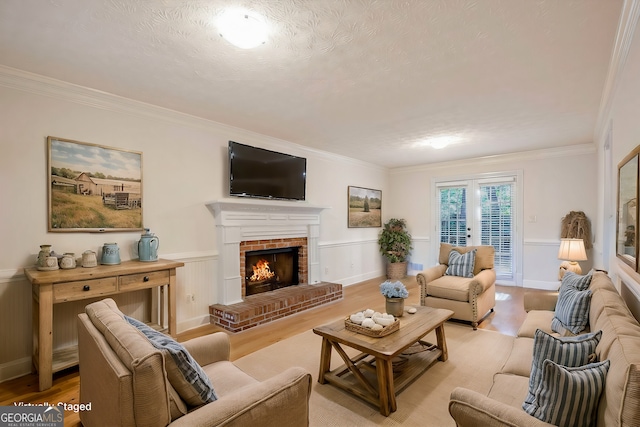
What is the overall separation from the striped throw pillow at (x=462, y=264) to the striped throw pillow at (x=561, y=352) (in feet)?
9.15

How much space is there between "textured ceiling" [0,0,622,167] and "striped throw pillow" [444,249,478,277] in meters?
1.74

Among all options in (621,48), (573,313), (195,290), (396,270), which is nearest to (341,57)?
(621,48)

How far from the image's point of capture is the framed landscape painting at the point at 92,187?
8.99ft

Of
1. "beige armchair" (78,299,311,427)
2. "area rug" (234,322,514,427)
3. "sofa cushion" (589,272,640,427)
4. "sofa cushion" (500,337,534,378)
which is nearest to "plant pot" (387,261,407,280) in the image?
"area rug" (234,322,514,427)

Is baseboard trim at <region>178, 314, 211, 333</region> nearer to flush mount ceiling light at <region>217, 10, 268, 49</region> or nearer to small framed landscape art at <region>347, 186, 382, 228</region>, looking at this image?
flush mount ceiling light at <region>217, 10, 268, 49</region>

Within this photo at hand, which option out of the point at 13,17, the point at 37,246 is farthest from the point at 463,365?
the point at 13,17

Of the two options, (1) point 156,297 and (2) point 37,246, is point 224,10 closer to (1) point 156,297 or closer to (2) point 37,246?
(2) point 37,246

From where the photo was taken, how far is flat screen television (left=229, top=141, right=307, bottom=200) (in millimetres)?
4004

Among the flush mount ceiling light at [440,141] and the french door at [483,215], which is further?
the french door at [483,215]

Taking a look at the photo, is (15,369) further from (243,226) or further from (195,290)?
(243,226)

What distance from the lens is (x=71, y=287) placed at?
7.97 feet

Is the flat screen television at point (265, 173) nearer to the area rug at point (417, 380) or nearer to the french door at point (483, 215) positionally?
the area rug at point (417, 380)

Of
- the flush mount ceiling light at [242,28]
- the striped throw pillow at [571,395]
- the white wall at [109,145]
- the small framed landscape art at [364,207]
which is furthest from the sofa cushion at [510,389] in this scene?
the small framed landscape art at [364,207]

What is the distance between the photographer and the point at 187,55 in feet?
7.47
